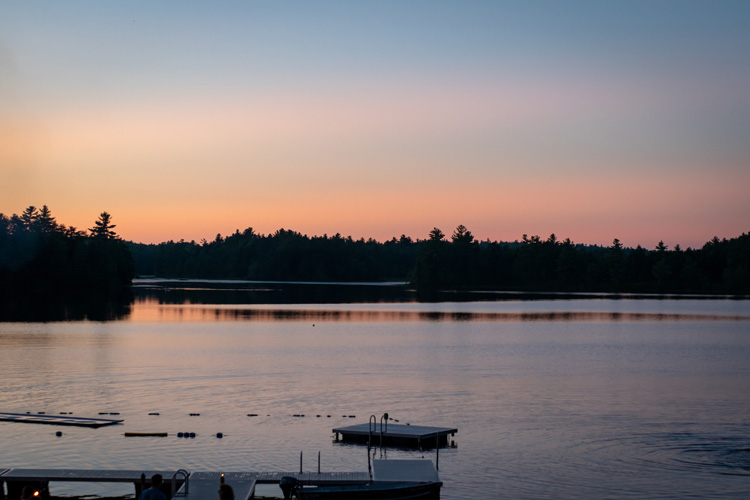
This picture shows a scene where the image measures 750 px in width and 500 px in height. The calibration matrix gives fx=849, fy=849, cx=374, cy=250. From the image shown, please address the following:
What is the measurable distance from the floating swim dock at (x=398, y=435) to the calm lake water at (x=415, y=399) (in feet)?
2.01

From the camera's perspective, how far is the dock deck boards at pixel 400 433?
99.6ft

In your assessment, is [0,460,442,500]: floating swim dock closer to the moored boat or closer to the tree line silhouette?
the moored boat

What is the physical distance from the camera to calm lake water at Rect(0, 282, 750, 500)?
27578 mm

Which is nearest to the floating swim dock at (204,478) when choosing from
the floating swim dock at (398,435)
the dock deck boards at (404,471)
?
the dock deck boards at (404,471)

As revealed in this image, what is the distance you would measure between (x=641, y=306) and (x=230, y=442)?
398 ft

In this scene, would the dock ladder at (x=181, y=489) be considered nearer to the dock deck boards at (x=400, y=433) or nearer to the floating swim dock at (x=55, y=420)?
the dock deck boards at (x=400, y=433)

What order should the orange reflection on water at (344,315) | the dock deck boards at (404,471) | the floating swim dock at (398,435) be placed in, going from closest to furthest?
the dock deck boards at (404,471)
the floating swim dock at (398,435)
the orange reflection on water at (344,315)

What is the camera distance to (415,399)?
41.6 metres

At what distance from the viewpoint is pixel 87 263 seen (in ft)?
516

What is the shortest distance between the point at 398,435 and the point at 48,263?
127416 millimetres

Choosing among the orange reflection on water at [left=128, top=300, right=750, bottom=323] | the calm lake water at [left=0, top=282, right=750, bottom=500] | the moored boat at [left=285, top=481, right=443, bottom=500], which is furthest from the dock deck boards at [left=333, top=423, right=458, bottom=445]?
the orange reflection on water at [left=128, top=300, right=750, bottom=323]

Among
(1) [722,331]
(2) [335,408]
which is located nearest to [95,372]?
(2) [335,408]

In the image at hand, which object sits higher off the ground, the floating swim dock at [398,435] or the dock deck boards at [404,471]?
the dock deck boards at [404,471]

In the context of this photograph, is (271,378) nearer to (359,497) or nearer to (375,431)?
(375,431)
